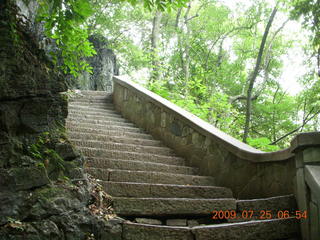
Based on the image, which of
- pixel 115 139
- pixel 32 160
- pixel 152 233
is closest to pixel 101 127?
pixel 115 139

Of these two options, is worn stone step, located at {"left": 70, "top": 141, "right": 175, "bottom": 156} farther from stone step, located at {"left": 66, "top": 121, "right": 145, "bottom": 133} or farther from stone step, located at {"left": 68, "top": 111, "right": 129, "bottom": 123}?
stone step, located at {"left": 68, "top": 111, "right": 129, "bottom": 123}

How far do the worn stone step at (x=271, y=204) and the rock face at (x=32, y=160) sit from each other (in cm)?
145

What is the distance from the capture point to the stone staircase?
103 inches

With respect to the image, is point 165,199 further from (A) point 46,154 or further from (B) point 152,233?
(A) point 46,154

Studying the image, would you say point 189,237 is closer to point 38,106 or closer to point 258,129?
point 38,106

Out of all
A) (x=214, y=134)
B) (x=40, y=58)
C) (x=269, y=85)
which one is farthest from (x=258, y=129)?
(x=40, y=58)

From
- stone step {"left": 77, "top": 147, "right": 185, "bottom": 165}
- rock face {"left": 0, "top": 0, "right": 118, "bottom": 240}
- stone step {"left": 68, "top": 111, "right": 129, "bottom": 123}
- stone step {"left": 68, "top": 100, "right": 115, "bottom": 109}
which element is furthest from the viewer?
stone step {"left": 68, "top": 100, "right": 115, "bottom": 109}

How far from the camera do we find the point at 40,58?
2.66 m

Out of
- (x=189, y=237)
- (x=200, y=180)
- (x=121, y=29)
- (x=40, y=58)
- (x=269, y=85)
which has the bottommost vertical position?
(x=189, y=237)

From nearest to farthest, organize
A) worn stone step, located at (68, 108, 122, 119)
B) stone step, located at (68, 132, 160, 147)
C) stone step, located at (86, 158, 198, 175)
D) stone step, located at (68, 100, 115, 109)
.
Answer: stone step, located at (86, 158, 198, 175) → stone step, located at (68, 132, 160, 147) → worn stone step, located at (68, 108, 122, 119) → stone step, located at (68, 100, 115, 109)

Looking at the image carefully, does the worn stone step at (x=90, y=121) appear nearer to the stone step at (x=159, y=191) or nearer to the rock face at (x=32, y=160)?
the stone step at (x=159, y=191)

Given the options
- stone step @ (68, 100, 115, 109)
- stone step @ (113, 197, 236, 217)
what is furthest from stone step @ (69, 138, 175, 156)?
stone step @ (68, 100, 115, 109)

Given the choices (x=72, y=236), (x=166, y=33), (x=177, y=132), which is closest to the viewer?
(x=72, y=236)

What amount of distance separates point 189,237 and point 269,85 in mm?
14124
